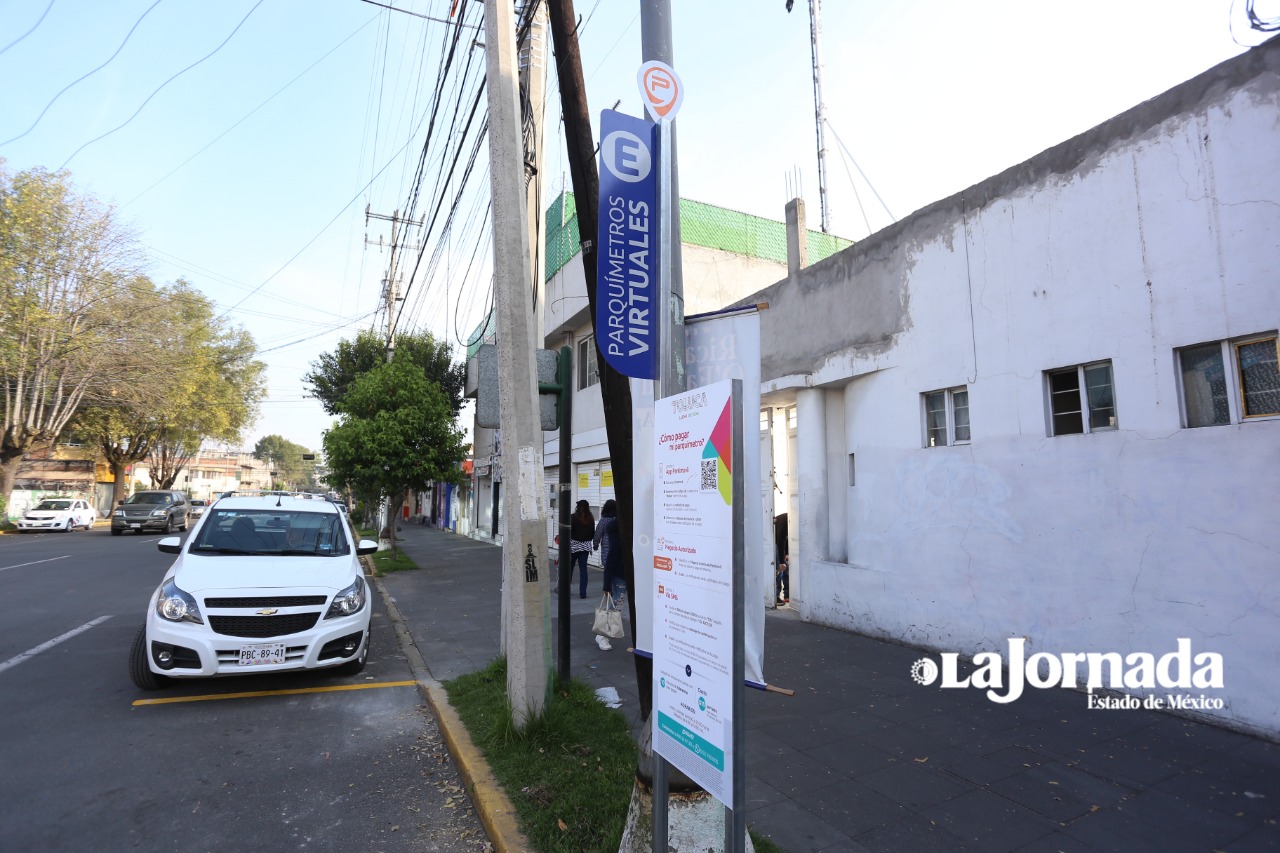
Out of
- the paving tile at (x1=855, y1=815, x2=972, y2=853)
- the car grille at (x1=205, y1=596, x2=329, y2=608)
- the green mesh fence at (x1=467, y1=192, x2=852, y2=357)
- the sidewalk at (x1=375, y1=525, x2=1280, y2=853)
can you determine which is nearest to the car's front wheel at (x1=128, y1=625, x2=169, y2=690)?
the car grille at (x1=205, y1=596, x2=329, y2=608)

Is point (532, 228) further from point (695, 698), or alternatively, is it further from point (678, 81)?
point (695, 698)

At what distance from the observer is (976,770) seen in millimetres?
4047

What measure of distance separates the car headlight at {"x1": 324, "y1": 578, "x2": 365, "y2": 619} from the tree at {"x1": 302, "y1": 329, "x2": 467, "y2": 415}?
2262 cm

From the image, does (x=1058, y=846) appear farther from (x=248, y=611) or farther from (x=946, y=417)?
(x=248, y=611)

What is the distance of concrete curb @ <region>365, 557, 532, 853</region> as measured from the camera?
3.24 metres

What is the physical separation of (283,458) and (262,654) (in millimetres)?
129879

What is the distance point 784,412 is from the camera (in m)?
9.96

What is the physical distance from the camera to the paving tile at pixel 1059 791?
3.55 m

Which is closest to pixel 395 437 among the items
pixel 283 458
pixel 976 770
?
pixel 976 770

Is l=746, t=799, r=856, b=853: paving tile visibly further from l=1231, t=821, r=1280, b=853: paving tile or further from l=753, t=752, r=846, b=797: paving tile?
l=1231, t=821, r=1280, b=853: paving tile

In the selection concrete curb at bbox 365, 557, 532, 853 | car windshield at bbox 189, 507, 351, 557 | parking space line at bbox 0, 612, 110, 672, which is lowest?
concrete curb at bbox 365, 557, 532, 853

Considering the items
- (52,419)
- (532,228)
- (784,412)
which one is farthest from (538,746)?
(52,419)

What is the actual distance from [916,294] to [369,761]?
22.4 feet

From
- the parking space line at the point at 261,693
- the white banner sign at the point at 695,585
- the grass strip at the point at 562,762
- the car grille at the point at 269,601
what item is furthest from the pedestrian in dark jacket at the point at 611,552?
the white banner sign at the point at 695,585
